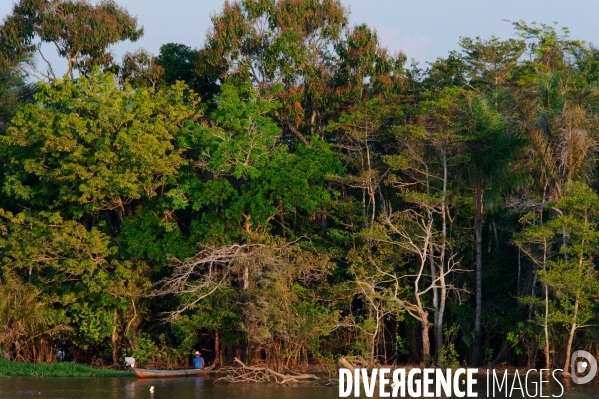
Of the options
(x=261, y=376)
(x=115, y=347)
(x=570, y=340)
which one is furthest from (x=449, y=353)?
(x=115, y=347)

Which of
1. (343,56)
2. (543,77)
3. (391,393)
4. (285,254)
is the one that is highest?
(343,56)

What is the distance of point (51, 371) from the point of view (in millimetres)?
26000

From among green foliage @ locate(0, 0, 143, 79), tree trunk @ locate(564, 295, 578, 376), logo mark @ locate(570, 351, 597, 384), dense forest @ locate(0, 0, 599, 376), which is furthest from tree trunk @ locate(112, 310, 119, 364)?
logo mark @ locate(570, 351, 597, 384)

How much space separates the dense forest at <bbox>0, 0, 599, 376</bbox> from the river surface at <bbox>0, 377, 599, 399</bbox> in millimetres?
2073

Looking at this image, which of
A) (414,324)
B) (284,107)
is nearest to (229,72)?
(284,107)

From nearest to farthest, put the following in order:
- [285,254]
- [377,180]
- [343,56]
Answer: [285,254] → [377,180] → [343,56]

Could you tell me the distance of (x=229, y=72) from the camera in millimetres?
29359

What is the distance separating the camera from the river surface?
67.4 feet

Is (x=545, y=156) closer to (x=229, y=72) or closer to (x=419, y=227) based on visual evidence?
(x=419, y=227)

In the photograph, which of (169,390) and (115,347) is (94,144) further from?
(169,390)

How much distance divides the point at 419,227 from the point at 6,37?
15.4 meters

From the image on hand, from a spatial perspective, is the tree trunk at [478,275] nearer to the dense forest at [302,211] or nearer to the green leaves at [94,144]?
the dense forest at [302,211]

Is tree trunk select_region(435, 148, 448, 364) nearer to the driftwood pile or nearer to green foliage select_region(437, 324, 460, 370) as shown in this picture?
green foliage select_region(437, 324, 460, 370)

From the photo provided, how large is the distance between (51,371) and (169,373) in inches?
146
